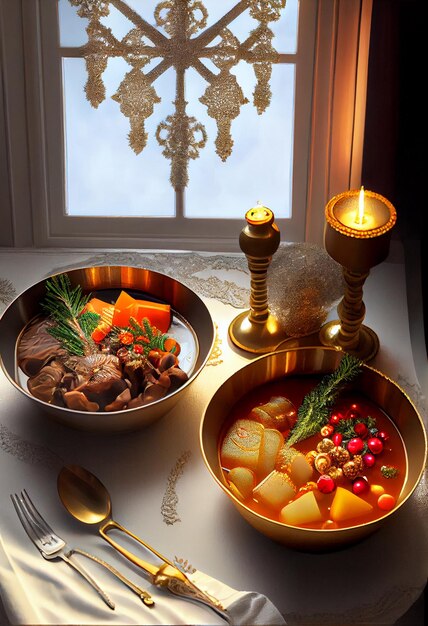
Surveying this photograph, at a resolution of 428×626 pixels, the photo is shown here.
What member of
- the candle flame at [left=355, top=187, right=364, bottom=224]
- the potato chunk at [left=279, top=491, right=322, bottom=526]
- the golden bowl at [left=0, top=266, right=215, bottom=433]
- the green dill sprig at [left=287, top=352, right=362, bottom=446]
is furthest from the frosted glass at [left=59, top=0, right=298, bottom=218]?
the potato chunk at [left=279, top=491, right=322, bottom=526]

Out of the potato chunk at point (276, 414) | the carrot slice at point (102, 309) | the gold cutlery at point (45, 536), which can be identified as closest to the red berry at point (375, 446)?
the potato chunk at point (276, 414)

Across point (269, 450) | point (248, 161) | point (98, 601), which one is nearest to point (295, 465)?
point (269, 450)

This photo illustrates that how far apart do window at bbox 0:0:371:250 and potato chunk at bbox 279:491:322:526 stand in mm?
696

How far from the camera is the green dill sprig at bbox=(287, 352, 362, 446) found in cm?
115

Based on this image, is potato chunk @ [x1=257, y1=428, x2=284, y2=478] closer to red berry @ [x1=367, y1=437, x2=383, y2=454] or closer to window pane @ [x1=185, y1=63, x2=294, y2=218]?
red berry @ [x1=367, y1=437, x2=383, y2=454]

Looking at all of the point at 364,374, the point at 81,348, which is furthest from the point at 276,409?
the point at 81,348

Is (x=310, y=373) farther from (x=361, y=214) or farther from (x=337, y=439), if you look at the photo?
(x=361, y=214)

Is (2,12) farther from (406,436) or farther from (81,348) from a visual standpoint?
(406,436)

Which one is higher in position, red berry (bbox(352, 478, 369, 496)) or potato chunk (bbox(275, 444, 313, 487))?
potato chunk (bbox(275, 444, 313, 487))

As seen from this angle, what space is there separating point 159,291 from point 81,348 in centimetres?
19

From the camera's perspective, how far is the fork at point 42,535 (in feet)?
3.29

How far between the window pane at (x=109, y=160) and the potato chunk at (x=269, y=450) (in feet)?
2.15

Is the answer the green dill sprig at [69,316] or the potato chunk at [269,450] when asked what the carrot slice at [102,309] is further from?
the potato chunk at [269,450]

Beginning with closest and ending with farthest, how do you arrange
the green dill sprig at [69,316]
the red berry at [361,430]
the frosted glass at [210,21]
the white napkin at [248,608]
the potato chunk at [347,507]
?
the white napkin at [248,608], the potato chunk at [347,507], the red berry at [361,430], the green dill sprig at [69,316], the frosted glass at [210,21]
